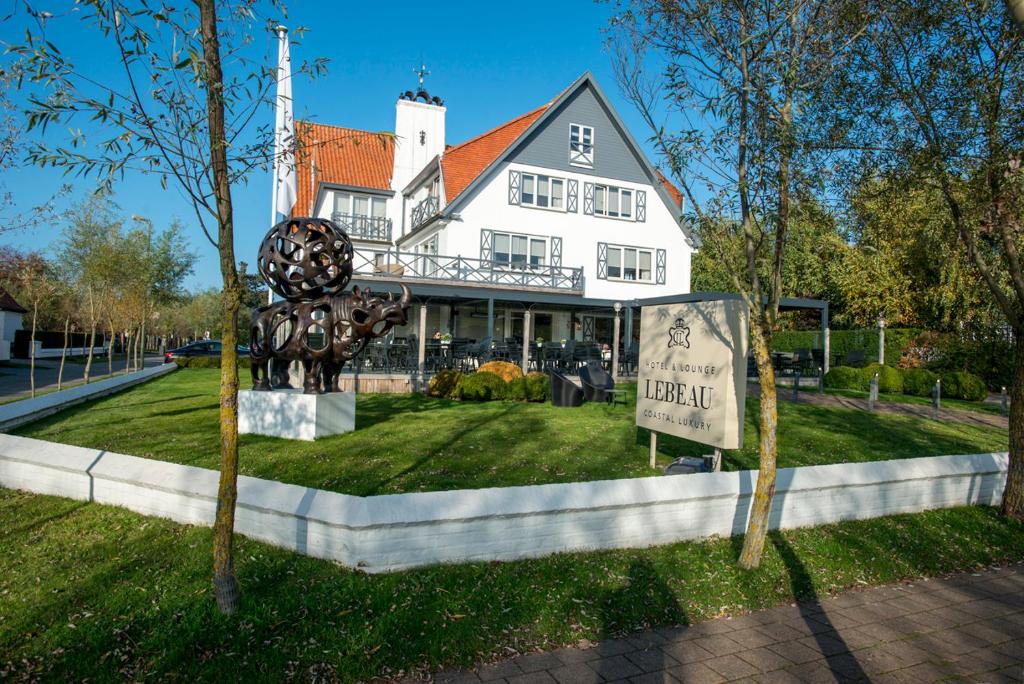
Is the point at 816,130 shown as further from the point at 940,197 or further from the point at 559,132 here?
the point at 559,132

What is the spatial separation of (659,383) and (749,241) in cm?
259

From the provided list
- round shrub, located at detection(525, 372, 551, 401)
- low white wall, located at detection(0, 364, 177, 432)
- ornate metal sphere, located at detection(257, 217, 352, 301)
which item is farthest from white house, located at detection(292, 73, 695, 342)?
ornate metal sphere, located at detection(257, 217, 352, 301)

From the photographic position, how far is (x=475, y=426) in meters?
9.91

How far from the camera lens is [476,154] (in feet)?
89.4

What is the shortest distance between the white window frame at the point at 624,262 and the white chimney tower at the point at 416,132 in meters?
9.80

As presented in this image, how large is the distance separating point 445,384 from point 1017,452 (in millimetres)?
10176

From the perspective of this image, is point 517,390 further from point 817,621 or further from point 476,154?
point 476,154

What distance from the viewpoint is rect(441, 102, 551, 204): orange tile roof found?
82.7ft

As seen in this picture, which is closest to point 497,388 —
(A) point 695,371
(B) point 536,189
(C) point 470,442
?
(C) point 470,442

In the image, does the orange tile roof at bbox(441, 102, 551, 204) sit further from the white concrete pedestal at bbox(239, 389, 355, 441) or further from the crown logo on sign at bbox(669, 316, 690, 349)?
the crown logo on sign at bbox(669, 316, 690, 349)

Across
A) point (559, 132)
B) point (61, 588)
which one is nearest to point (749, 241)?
point (61, 588)

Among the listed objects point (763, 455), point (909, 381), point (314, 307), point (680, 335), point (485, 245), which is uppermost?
point (485, 245)

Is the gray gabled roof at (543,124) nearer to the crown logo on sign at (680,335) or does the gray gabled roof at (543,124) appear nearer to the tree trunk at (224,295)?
the crown logo on sign at (680,335)

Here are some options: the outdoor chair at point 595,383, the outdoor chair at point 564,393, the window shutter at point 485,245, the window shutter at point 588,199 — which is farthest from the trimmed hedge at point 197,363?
the outdoor chair at point 564,393
